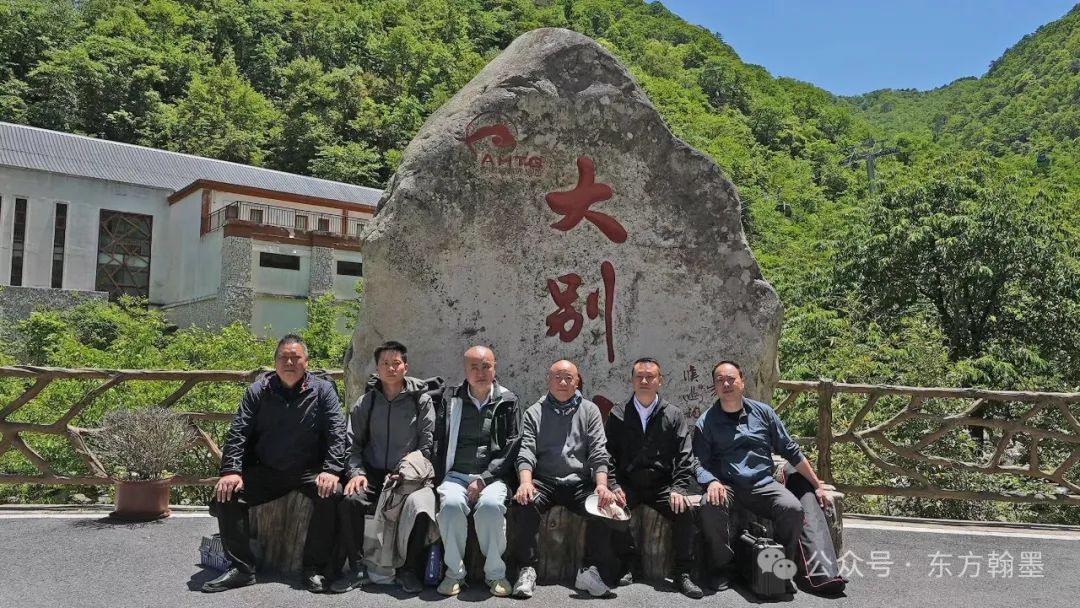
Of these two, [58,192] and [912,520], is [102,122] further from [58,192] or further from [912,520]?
[912,520]

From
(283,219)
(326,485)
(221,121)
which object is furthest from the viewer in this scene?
(221,121)

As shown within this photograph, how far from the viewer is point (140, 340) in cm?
1145

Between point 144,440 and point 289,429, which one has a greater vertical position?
point 289,429

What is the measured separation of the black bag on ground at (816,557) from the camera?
3.51 metres

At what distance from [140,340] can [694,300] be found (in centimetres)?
992

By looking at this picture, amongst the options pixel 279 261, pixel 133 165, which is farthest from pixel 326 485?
pixel 133 165

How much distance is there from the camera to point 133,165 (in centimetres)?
2406

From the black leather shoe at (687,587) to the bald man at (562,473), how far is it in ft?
1.04

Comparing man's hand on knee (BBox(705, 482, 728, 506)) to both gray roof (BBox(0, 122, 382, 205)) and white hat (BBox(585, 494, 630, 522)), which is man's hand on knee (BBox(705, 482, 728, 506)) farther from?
gray roof (BBox(0, 122, 382, 205))

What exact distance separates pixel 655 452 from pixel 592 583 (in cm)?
70

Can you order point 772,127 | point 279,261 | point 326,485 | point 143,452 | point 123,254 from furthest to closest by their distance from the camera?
1. point 772,127
2. point 123,254
3. point 279,261
4. point 143,452
5. point 326,485

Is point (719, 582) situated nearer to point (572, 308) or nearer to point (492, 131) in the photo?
point (572, 308)

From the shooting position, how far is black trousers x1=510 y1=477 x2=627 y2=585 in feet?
11.3

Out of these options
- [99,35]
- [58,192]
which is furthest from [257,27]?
[58,192]
